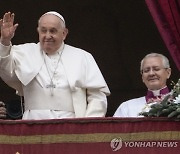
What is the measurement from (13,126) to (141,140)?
0.78 metres

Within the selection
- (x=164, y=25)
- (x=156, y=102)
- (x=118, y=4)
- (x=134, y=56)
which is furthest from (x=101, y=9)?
(x=156, y=102)

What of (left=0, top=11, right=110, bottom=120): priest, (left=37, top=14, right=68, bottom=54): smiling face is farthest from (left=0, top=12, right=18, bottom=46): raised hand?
(left=37, top=14, right=68, bottom=54): smiling face

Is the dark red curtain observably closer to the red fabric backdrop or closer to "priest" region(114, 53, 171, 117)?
"priest" region(114, 53, 171, 117)

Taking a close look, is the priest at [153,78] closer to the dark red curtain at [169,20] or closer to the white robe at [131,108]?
the white robe at [131,108]

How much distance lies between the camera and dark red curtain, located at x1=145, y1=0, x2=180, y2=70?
553 cm

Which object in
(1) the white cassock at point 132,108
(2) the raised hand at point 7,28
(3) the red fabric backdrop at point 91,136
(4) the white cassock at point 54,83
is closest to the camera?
(3) the red fabric backdrop at point 91,136

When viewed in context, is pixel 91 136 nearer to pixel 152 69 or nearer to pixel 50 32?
pixel 50 32

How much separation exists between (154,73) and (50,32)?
0.88 meters

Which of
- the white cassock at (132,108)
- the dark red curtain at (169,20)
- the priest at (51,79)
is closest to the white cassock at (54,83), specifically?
the priest at (51,79)

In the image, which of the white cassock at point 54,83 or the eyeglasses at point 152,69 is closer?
the white cassock at point 54,83

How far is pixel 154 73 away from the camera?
551 centimetres

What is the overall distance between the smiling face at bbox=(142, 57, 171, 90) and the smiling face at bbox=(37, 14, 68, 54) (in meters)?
0.71

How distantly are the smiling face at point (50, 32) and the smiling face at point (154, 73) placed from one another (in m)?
0.71

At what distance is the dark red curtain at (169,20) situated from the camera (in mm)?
5531
